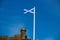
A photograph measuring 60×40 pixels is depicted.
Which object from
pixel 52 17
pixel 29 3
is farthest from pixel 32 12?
pixel 52 17

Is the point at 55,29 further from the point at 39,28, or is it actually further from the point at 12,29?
the point at 12,29

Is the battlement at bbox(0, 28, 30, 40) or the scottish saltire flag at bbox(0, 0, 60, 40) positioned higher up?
the scottish saltire flag at bbox(0, 0, 60, 40)

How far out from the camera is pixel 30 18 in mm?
2832

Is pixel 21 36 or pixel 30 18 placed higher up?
pixel 30 18

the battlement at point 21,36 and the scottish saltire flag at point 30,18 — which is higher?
the scottish saltire flag at point 30,18

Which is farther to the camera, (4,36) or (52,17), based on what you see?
(52,17)

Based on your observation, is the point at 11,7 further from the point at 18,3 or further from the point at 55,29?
the point at 55,29

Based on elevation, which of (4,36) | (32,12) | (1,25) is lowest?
(4,36)

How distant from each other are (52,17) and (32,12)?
0.36m

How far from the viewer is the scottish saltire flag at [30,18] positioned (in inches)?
108

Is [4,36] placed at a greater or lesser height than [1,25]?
lesser

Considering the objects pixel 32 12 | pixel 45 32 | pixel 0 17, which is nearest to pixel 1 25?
pixel 0 17

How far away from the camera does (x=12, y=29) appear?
2.74 m

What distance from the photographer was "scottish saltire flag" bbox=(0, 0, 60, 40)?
9.00 feet
